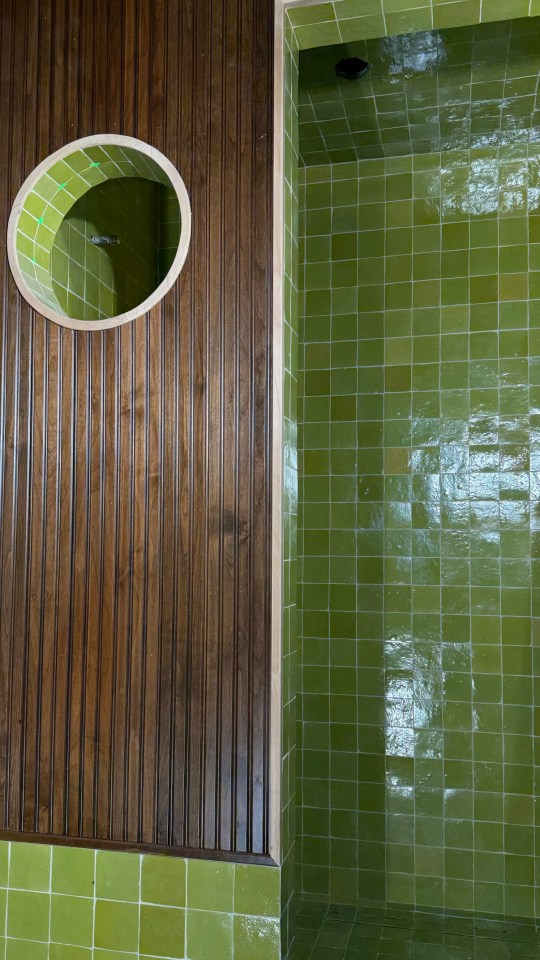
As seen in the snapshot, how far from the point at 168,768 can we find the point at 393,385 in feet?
5.83

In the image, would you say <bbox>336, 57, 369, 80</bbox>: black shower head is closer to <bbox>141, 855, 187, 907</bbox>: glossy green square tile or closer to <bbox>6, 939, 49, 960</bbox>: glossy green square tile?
<bbox>141, 855, 187, 907</bbox>: glossy green square tile

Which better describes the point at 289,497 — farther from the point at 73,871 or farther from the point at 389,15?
the point at 389,15

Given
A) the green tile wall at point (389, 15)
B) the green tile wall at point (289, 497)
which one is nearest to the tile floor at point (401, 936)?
the green tile wall at point (289, 497)

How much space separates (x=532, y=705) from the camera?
2943 mm

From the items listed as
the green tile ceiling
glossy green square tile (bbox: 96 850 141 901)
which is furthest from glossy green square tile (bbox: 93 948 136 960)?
the green tile ceiling

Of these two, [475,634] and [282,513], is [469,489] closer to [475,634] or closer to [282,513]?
[475,634]

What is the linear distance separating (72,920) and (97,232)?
7.08ft

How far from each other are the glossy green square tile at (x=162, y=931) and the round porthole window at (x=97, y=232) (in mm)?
1368

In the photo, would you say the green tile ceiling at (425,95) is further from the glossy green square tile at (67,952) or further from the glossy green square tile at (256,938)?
the glossy green square tile at (67,952)

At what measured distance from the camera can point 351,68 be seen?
2.63 m

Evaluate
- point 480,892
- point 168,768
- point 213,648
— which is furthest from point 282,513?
point 480,892

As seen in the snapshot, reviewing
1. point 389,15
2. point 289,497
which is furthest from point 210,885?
point 389,15

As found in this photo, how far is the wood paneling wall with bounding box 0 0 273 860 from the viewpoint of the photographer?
74.5 inches

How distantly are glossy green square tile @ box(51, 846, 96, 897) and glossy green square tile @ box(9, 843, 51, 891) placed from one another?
2 cm
